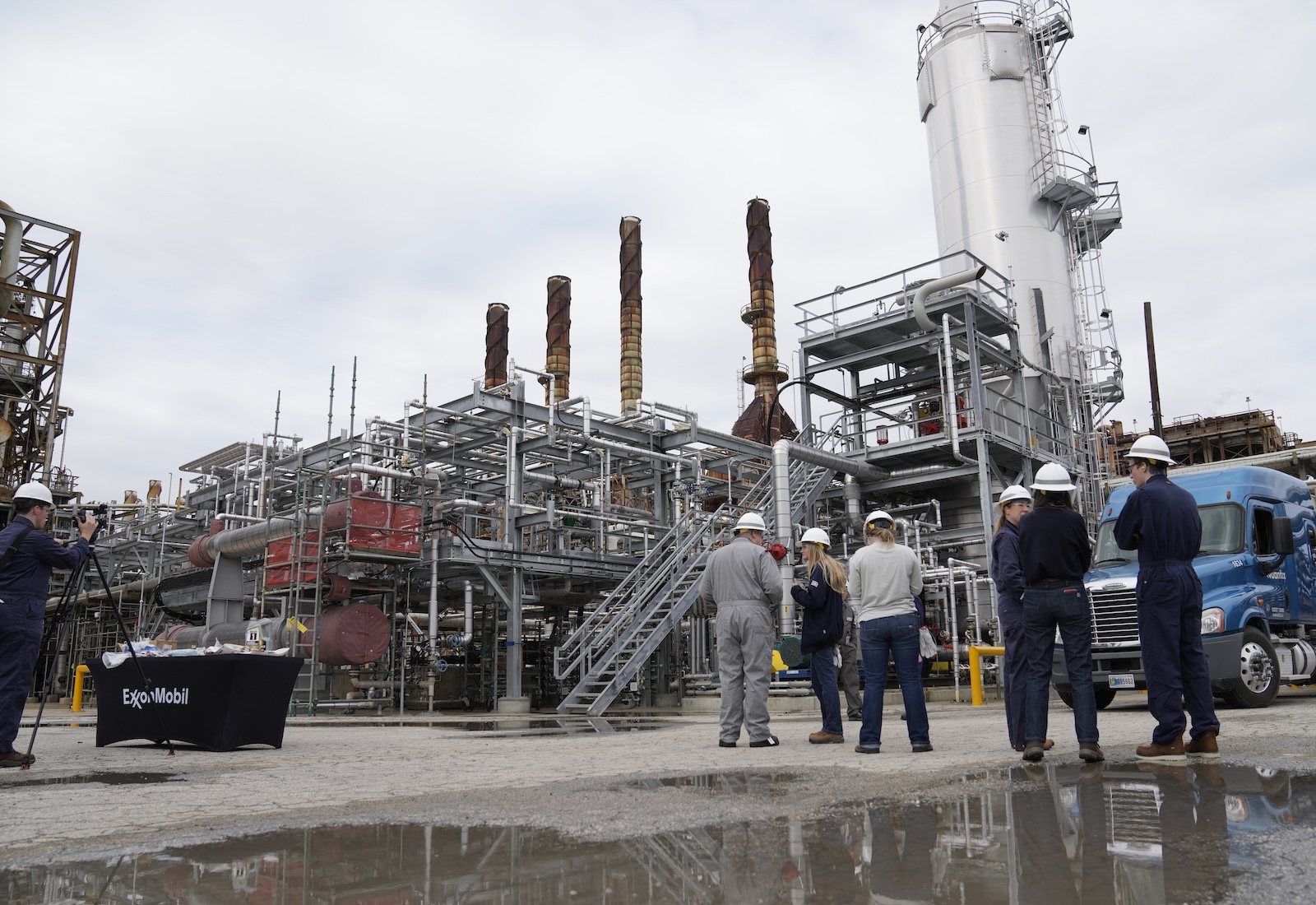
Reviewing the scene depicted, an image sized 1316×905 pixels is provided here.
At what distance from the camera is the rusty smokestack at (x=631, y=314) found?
37.4 metres

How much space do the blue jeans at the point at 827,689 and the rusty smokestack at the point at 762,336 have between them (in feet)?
90.2

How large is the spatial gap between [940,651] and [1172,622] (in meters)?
14.1

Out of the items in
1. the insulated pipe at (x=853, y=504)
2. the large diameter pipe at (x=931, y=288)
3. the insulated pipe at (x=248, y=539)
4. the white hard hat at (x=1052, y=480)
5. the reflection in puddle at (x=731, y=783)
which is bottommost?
the reflection in puddle at (x=731, y=783)

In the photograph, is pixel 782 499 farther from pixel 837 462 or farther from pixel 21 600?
pixel 21 600

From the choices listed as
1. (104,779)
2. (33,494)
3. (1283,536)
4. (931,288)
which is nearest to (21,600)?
(33,494)

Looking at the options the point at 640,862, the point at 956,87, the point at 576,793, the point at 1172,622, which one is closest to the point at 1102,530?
the point at 1172,622

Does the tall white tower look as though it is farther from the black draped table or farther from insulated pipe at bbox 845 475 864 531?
the black draped table

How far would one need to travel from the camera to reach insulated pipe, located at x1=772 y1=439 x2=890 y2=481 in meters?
19.2

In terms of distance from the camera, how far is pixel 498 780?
5410mm

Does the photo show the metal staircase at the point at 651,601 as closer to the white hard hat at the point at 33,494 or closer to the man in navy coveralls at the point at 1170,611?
the white hard hat at the point at 33,494

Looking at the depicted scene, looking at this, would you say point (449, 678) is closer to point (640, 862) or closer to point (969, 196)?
point (969, 196)

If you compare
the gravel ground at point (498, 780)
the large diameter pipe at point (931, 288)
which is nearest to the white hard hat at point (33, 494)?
the gravel ground at point (498, 780)

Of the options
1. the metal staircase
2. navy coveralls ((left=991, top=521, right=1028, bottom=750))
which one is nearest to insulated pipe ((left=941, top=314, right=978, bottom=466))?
the metal staircase

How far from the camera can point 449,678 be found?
75.7 feet
